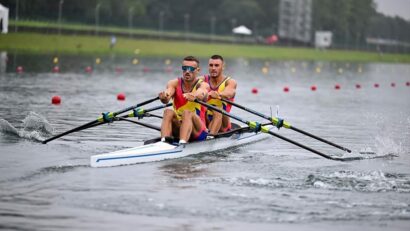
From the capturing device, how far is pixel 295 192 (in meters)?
12.8

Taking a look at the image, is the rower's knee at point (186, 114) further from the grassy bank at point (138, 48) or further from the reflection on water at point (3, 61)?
the grassy bank at point (138, 48)

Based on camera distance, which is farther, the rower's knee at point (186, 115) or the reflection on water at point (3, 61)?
the reflection on water at point (3, 61)

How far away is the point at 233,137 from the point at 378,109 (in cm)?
1328

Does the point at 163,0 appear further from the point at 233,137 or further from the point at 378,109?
the point at 233,137

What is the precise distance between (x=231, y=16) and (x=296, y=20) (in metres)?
9.28

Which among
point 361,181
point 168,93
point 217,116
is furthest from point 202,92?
point 361,181

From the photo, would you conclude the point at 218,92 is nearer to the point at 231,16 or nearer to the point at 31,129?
the point at 31,129

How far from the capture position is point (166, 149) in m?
15.3

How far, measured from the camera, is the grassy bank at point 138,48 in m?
60.7

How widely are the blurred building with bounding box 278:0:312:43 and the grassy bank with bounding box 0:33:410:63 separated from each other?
786 inches

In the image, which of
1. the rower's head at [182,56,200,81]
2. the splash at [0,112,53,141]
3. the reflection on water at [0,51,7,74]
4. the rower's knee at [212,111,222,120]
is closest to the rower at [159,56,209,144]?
the rower's head at [182,56,200,81]

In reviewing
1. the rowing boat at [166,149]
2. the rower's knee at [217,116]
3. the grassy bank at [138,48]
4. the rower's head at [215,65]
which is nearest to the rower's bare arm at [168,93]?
the rowing boat at [166,149]

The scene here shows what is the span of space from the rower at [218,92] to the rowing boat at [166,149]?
249 millimetres

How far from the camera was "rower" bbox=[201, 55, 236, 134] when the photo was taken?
57.4ft
